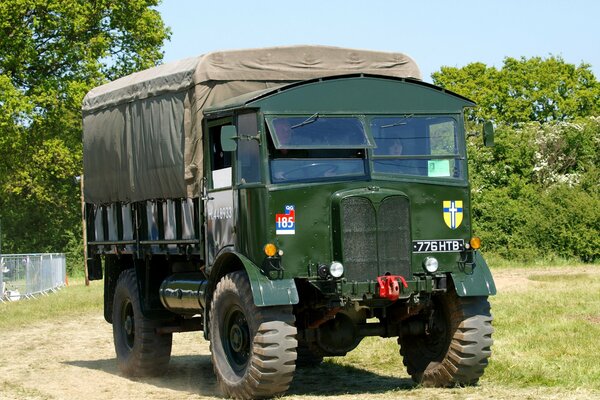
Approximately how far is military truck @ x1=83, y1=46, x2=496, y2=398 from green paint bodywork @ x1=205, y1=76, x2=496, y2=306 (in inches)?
0.5

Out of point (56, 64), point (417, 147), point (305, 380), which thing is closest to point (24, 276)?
point (56, 64)

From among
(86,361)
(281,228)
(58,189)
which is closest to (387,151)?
(281,228)

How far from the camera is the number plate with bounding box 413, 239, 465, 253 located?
1359 cm

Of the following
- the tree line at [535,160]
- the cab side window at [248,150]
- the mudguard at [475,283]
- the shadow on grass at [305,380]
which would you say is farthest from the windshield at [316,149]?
the tree line at [535,160]

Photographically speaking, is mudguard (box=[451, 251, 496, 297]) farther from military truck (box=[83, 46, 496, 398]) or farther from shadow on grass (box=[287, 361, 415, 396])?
shadow on grass (box=[287, 361, 415, 396])

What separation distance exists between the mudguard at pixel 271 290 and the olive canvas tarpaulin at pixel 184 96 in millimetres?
2379

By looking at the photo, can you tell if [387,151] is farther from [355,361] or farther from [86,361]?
[86,361]

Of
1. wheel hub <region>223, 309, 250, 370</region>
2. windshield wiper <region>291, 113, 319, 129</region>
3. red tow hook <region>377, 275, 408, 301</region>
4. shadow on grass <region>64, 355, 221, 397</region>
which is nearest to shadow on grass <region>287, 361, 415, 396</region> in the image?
wheel hub <region>223, 309, 250, 370</region>

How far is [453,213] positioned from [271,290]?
2175 mm

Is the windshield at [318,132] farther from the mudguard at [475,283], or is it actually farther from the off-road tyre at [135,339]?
the off-road tyre at [135,339]

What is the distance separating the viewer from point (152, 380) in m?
16.7

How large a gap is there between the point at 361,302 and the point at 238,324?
1.25 metres

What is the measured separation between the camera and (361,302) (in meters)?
13.6

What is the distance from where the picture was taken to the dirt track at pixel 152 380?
13578 millimetres
